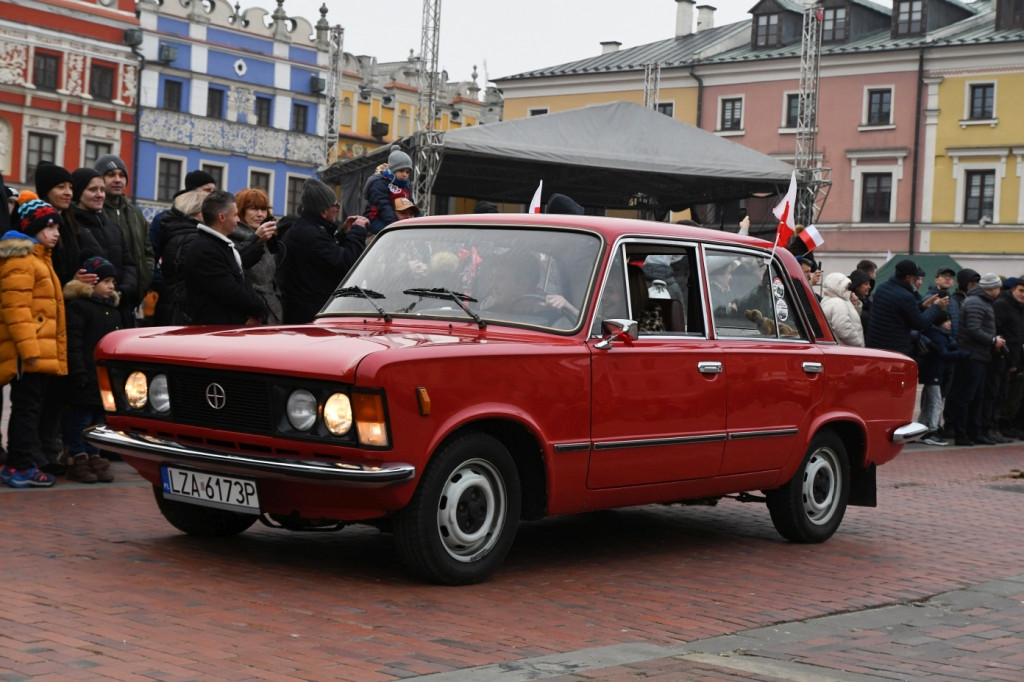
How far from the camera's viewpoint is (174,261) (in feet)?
33.5

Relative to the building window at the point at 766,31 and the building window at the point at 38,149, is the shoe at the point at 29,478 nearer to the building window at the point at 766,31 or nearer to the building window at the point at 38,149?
the building window at the point at 38,149

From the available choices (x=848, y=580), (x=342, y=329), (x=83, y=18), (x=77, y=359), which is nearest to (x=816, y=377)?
(x=848, y=580)

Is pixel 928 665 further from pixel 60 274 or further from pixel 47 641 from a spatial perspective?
pixel 60 274

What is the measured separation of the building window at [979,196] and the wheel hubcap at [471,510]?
51026mm

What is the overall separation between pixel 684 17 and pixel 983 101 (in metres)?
15.9

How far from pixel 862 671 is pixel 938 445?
12831 mm

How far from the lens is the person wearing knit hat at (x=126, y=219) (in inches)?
421

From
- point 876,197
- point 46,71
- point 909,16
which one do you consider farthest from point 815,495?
point 46,71

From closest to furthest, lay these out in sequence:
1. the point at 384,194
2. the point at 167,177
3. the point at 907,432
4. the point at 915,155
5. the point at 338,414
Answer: the point at 338,414
the point at 907,432
the point at 384,194
the point at 915,155
the point at 167,177

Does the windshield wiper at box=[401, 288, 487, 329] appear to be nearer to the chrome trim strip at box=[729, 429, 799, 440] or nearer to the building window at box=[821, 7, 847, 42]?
the chrome trim strip at box=[729, 429, 799, 440]

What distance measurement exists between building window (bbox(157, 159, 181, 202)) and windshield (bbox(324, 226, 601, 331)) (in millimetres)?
57818

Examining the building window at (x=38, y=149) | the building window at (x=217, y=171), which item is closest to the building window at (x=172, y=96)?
the building window at (x=217, y=171)

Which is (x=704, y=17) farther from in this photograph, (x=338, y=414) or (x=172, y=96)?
(x=338, y=414)

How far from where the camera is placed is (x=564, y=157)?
834 inches
